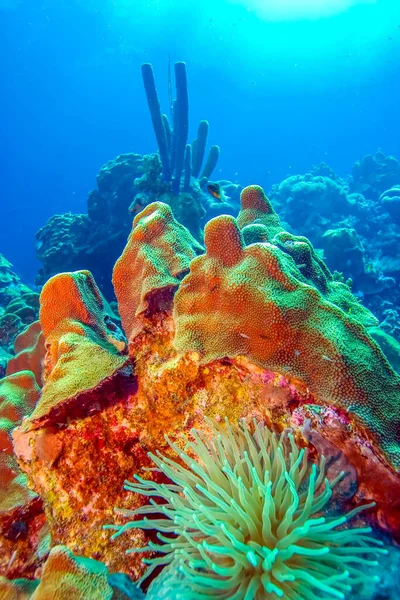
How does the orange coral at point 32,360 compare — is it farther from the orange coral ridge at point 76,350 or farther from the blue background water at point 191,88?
the blue background water at point 191,88

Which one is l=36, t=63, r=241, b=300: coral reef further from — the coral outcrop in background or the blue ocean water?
the coral outcrop in background

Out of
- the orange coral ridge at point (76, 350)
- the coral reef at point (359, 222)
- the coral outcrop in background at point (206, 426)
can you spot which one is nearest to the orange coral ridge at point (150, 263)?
the coral outcrop in background at point (206, 426)

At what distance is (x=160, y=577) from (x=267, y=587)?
0.63m

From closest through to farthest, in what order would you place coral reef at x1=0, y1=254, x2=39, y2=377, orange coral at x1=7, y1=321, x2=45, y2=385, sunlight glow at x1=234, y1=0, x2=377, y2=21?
1. orange coral at x1=7, y1=321, x2=45, y2=385
2. coral reef at x1=0, y1=254, x2=39, y2=377
3. sunlight glow at x1=234, y1=0, x2=377, y2=21

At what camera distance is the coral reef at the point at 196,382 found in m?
1.80

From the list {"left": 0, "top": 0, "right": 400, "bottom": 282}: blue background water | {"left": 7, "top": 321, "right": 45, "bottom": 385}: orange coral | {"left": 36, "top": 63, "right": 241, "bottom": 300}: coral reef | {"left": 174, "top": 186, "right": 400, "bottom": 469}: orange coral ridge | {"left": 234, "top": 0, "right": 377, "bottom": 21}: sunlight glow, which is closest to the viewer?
{"left": 174, "top": 186, "right": 400, "bottom": 469}: orange coral ridge

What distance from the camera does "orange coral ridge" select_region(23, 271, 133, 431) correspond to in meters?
2.15

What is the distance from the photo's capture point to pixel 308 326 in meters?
1.95

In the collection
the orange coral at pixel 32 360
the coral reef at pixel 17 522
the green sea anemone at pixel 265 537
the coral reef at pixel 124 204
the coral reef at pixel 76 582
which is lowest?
the coral reef at pixel 17 522

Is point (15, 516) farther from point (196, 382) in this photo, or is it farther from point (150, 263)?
point (150, 263)

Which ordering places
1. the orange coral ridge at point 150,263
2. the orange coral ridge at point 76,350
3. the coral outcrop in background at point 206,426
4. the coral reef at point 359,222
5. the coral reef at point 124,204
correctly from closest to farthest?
the coral outcrop in background at point 206,426
the orange coral ridge at point 76,350
the orange coral ridge at point 150,263
the coral reef at point 124,204
the coral reef at point 359,222

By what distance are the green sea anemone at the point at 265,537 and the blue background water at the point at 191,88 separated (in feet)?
138

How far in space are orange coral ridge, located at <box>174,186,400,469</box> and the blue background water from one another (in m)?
41.6

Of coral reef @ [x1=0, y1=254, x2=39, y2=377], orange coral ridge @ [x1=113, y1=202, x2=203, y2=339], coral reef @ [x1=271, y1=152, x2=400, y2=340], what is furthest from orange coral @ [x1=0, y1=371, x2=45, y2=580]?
coral reef @ [x1=271, y1=152, x2=400, y2=340]
